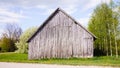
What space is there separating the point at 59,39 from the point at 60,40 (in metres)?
0.22

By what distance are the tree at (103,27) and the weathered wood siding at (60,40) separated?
632 inches

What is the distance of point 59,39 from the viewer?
134ft

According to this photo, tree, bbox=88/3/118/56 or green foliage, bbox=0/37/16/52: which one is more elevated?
tree, bbox=88/3/118/56

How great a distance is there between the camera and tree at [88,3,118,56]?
185 feet

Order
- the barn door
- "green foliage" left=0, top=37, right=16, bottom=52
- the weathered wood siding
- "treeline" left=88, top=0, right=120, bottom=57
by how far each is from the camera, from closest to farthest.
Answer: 1. the barn door
2. the weathered wood siding
3. "treeline" left=88, top=0, right=120, bottom=57
4. "green foliage" left=0, top=37, right=16, bottom=52

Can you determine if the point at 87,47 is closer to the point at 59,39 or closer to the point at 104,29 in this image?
the point at 59,39

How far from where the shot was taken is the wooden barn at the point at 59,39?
131ft

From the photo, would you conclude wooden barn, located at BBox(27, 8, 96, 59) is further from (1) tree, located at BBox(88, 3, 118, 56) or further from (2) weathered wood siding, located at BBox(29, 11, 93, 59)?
(1) tree, located at BBox(88, 3, 118, 56)

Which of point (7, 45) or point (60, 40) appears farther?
point (7, 45)

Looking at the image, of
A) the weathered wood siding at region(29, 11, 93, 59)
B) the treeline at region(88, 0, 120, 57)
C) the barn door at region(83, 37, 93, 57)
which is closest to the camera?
the barn door at region(83, 37, 93, 57)

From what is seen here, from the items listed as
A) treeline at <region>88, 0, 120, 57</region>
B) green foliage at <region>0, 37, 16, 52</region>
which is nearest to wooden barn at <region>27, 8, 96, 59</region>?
treeline at <region>88, 0, 120, 57</region>

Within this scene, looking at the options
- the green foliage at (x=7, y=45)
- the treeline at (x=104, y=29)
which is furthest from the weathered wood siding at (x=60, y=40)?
the green foliage at (x=7, y=45)

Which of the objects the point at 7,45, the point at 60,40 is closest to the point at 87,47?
the point at 60,40

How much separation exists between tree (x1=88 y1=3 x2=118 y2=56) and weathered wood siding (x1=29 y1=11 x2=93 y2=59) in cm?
1604
